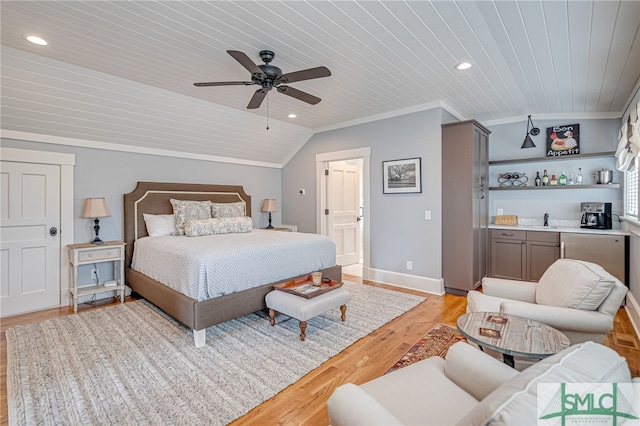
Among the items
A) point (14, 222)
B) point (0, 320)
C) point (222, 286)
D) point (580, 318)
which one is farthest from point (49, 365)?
point (580, 318)

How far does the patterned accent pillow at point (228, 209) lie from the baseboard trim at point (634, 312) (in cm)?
508

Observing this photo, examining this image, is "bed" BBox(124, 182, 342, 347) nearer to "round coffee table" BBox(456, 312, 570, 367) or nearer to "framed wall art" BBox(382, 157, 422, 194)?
"framed wall art" BBox(382, 157, 422, 194)

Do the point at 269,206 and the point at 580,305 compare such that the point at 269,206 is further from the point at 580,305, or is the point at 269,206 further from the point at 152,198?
the point at 580,305

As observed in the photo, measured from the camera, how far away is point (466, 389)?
1383 mm

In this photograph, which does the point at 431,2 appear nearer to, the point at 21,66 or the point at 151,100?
the point at 151,100

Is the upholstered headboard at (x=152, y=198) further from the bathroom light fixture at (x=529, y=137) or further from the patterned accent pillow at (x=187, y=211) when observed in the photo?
the bathroom light fixture at (x=529, y=137)

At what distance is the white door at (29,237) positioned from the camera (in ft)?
11.4

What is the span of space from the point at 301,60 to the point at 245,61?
0.76 metres

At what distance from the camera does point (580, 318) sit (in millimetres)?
1908

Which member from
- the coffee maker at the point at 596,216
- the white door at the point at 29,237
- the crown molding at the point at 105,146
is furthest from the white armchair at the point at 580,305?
the white door at the point at 29,237

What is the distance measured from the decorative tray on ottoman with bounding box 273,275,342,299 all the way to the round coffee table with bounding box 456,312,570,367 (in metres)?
1.39

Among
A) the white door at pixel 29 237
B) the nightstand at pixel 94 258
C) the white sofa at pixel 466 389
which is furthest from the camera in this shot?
the nightstand at pixel 94 258

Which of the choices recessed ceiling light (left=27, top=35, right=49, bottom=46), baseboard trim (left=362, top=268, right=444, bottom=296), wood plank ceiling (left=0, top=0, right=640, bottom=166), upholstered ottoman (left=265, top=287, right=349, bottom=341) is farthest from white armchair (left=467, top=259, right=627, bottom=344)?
recessed ceiling light (left=27, top=35, right=49, bottom=46)

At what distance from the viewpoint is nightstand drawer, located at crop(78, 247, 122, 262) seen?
3.70 metres
